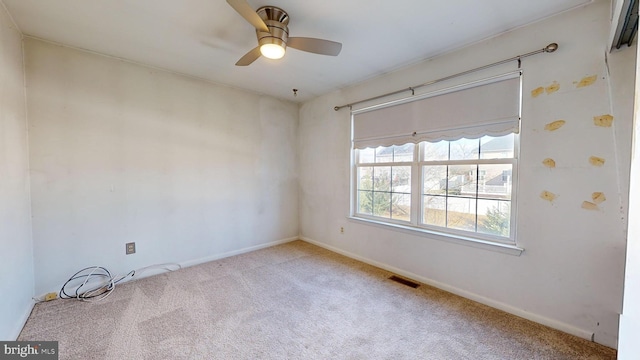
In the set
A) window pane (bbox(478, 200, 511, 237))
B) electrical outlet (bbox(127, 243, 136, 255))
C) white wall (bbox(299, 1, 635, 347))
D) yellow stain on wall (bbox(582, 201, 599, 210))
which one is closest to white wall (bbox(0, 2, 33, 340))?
electrical outlet (bbox(127, 243, 136, 255))

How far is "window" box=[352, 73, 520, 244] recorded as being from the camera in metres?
2.33

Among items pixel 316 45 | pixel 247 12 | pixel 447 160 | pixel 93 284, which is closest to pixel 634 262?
pixel 247 12

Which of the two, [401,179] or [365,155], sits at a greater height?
[365,155]

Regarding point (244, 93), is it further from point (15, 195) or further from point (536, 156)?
point (536, 156)

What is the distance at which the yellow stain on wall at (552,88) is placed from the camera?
2.02m

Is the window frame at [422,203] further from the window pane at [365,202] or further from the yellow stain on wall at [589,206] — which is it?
the yellow stain on wall at [589,206]

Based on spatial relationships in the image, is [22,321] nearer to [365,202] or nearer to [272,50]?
[272,50]

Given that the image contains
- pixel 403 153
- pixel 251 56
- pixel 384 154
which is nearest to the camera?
pixel 251 56

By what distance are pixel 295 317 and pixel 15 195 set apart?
8.01 ft

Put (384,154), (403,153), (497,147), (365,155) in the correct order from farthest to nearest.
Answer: (365,155), (384,154), (403,153), (497,147)

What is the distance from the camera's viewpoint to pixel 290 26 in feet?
7.22

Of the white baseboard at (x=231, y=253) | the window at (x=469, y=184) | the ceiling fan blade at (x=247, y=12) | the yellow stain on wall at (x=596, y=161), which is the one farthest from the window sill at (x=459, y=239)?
the ceiling fan blade at (x=247, y=12)

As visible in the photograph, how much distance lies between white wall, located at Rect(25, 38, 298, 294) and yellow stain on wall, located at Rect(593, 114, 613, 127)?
356 centimetres

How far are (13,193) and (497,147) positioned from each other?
160 inches
